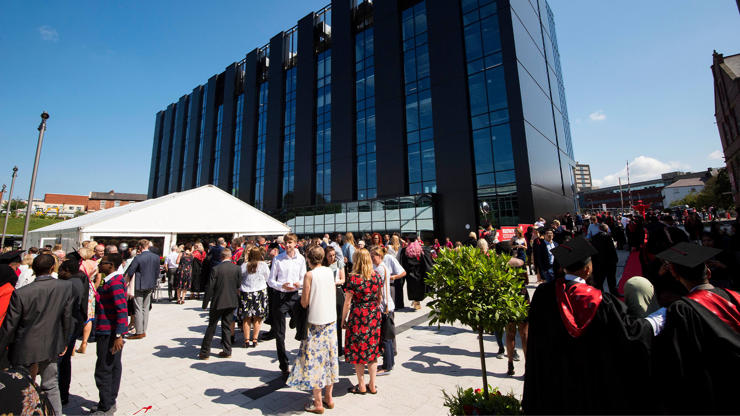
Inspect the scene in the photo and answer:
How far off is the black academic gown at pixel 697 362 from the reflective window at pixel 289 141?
102 ft

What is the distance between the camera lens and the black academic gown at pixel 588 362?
1.80m

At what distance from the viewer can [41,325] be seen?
3193 millimetres

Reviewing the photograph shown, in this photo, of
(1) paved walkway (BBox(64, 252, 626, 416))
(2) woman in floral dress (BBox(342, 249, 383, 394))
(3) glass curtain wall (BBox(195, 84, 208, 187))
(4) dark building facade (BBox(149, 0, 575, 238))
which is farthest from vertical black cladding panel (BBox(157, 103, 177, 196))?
(2) woman in floral dress (BBox(342, 249, 383, 394))

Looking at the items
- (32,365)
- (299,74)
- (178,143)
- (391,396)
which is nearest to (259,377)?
(391,396)

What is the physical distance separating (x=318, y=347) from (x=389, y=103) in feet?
76.5

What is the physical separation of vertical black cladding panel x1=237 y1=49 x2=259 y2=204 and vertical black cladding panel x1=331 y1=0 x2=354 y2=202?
13344 mm

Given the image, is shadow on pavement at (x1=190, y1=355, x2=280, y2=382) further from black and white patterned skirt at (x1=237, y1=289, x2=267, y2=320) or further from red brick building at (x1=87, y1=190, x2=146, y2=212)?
red brick building at (x1=87, y1=190, x2=146, y2=212)

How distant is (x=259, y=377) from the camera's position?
4574mm

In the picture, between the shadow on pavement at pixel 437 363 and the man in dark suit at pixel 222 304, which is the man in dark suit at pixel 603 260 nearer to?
the shadow on pavement at pixel 437 363

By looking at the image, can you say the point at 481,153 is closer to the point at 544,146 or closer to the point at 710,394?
the point at 544,146

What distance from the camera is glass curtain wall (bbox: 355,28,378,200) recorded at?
2557cm

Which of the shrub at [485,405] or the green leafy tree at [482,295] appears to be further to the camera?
the green leafy tree at [482,295]

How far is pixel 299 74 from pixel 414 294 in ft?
97.6

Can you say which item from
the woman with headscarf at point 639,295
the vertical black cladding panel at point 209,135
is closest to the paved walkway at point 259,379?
the woman with headscarf at point 639,295
